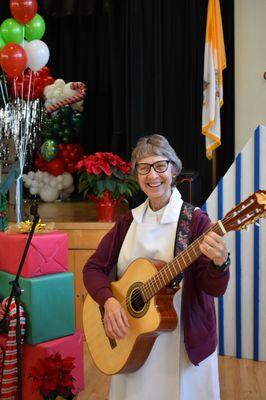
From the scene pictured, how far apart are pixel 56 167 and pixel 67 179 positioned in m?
0.21

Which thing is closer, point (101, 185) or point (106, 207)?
point (101, 185)

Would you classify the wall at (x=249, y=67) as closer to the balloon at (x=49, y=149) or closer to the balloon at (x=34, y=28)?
the balloon at (x=34, y=28)

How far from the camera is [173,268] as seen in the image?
4.48 feet

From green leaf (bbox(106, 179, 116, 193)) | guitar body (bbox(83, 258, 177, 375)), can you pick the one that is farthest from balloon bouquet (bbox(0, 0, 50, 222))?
guitar body (bbox(83, 258, 177, 375))

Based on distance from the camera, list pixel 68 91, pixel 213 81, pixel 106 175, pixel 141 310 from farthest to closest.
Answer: pixel 68 91
pixel 213 81
pixel 106 175
pixel 141 310

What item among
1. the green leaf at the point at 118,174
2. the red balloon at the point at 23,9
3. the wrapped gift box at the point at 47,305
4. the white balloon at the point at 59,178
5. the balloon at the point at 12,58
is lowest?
the wrapped gift box at the point at 47,305

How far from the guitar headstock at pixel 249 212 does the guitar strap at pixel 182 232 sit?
290 mm

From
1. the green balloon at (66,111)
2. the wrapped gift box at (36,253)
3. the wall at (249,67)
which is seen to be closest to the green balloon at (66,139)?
the green balloon at (66,111)

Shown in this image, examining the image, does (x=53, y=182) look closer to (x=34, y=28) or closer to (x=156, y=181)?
(x=34, y=28)

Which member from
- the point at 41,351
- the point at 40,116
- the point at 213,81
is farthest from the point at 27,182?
the point at 41,351

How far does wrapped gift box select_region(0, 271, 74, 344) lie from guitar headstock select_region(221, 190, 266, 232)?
1338mm

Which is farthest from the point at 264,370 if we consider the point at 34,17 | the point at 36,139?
the point at 36,139

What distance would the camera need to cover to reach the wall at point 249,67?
4203 mm

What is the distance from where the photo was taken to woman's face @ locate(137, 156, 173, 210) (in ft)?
5.00
